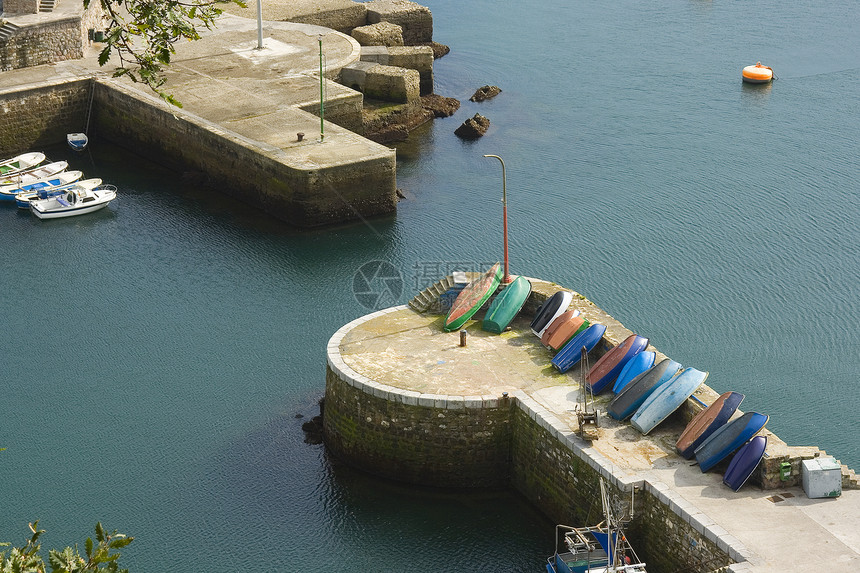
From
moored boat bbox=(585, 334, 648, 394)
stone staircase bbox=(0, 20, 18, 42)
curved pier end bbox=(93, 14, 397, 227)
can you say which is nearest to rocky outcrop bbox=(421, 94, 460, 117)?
curved pier end bbox=(93, 14, 397, 227)

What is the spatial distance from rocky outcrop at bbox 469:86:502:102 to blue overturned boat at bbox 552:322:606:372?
2869 centimetres

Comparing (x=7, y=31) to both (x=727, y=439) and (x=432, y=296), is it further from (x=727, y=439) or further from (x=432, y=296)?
(x=727, y=439)

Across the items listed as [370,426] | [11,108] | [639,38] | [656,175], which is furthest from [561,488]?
[639,38]

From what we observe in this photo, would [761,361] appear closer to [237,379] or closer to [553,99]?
[237,379]

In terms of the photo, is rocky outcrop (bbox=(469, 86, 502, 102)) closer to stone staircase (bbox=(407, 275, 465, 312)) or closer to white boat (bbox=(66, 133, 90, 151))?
white boat (bbox=(66, 133, 90, 151))

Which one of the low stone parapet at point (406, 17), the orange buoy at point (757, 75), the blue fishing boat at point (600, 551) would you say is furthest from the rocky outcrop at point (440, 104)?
the blue fishing boat at point (600, 551)

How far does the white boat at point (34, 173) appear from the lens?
41.7 metres

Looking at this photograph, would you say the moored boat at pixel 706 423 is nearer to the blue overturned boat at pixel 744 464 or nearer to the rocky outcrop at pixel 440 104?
the blue overturned boat at pixel 744 464

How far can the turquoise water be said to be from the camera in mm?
23922

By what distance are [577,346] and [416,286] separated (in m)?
10.7

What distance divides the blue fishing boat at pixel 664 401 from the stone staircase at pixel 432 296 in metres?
6.08

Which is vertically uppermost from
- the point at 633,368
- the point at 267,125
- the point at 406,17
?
the point at 406,17

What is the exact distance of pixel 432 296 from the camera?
26.4 meters

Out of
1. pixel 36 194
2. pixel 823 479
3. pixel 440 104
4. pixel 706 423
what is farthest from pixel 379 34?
pixel 823 479
